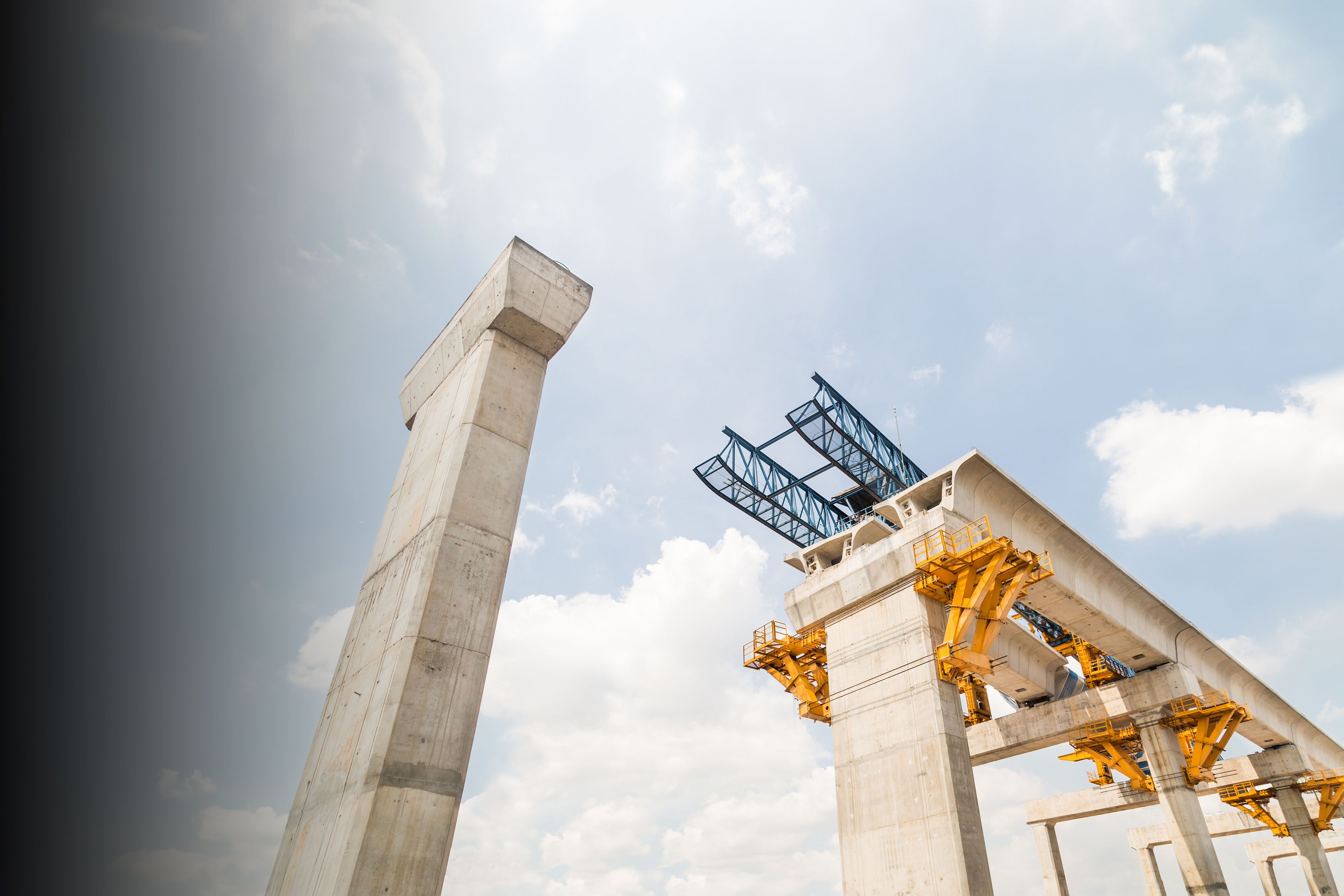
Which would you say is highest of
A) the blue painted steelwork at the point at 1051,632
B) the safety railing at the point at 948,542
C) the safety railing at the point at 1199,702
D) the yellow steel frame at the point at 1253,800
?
the blue painted steelwork at the point at 1051,632

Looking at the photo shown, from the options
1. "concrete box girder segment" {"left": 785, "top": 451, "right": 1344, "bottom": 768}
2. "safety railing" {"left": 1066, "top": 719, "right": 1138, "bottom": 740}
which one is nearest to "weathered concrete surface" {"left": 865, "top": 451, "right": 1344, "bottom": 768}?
"concrete box girder segment" {"left": 785, "top": 451, "right": 1344, "bottom": 768}

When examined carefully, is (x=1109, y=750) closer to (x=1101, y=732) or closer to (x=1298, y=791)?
(x=1101, y=732)

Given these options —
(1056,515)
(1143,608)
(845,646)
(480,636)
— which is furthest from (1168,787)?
(480,636)

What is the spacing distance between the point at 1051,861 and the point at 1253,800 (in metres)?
8.24

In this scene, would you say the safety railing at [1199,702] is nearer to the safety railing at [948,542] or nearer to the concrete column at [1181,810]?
the concrete column at [1181,810]

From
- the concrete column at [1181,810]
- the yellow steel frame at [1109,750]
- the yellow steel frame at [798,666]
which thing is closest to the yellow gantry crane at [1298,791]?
the yellow steel frame at [1109,750]

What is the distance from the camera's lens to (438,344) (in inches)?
486

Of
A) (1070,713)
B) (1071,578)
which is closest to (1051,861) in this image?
(1070,713)

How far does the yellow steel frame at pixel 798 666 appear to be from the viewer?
70.0 ft

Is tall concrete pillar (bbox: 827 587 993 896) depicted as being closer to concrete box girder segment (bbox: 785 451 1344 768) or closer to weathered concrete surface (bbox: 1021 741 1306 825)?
concrete box girder segment (bbox: 785 451 1344 768)

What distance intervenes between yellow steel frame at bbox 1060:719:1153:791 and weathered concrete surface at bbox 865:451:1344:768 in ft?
8.65

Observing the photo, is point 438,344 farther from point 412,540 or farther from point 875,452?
point 875,452

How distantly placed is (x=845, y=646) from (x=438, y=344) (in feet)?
38.3

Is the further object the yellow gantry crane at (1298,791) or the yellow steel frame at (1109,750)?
the yellow gantry crane at (1298,791)
